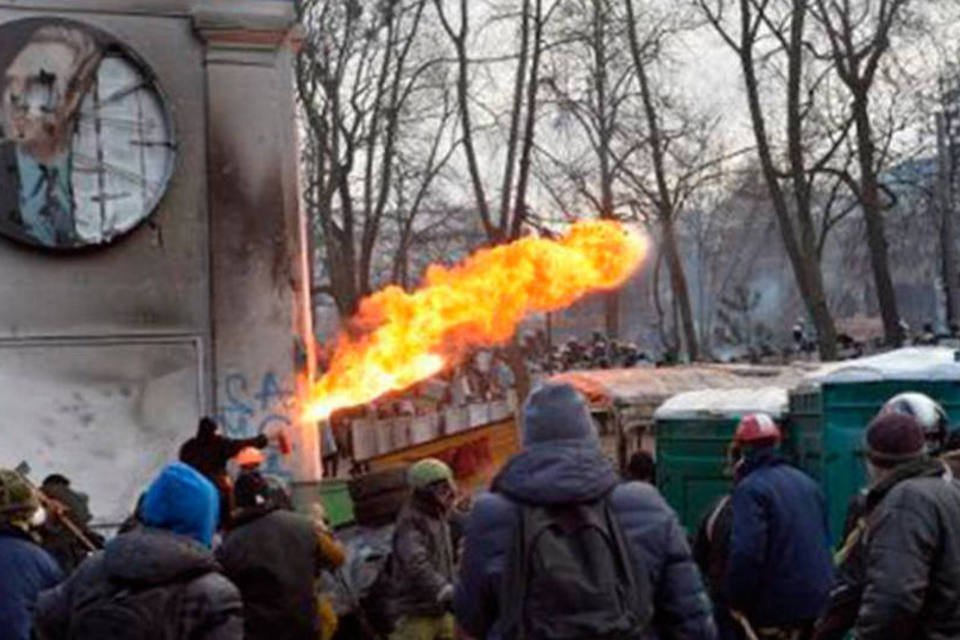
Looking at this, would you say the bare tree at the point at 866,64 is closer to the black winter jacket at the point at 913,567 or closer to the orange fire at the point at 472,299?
the orange fire at the point at 472,299

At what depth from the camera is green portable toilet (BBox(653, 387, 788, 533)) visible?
1216 cm

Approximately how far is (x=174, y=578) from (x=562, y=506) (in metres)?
1.11

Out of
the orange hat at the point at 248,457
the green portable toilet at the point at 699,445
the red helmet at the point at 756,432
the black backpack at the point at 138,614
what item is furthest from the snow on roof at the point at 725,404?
the black backpack at the point at 138,614

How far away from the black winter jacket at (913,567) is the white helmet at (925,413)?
0.70 meters

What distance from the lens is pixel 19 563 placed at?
5504 millimetres

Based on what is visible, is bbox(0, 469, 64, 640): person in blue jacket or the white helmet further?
the white helmet

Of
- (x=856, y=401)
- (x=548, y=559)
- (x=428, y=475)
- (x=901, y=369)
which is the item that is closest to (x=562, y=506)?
(x=548, y=559)

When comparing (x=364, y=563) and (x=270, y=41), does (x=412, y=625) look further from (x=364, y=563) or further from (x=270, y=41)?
(x=270, y=41)

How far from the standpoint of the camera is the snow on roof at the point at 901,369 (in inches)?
393

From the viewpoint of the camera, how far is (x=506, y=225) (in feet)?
90.6

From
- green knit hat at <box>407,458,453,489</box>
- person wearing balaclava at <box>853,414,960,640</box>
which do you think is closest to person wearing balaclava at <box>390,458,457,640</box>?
green knit hat at <box>407,458,453,489</box>

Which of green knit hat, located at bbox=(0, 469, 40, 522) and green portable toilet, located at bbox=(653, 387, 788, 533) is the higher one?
green knit hat, located at bbox=(0, 469, 40, 522)

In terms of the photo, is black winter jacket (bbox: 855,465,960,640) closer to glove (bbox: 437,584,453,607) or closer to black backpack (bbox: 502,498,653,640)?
black backpack (bbox: 502,498,653,640)

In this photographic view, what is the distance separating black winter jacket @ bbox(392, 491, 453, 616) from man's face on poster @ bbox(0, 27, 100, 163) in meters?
4.92
